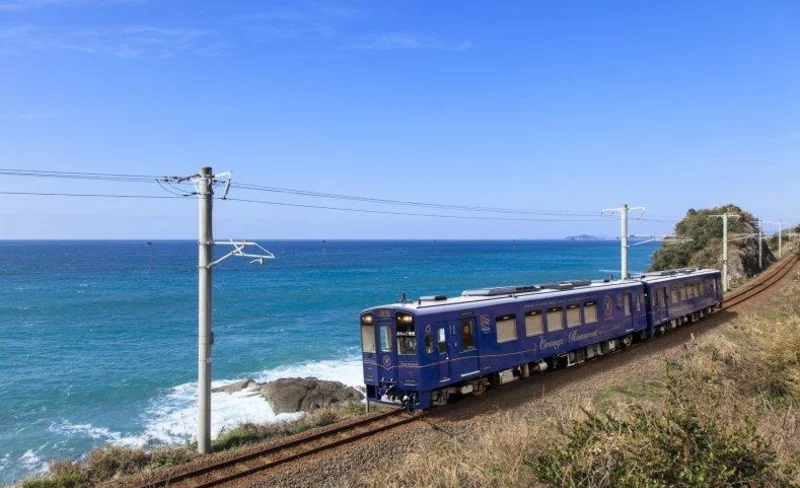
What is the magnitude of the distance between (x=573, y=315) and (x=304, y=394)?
13183 millimetres

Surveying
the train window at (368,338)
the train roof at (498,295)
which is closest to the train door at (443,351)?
the train roof at (498,295)

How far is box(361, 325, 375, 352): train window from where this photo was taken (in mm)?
15656

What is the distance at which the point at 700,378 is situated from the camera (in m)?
12.7

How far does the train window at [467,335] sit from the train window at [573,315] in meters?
4.98

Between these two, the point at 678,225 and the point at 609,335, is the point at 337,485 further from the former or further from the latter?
the point at 678,225

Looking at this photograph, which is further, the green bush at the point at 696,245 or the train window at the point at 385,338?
the green bush at the point at 696,245

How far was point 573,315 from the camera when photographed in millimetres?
19359

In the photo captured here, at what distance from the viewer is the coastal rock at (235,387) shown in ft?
97.2

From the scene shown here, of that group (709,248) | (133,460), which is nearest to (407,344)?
(133,460)

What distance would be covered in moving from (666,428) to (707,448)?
48cm

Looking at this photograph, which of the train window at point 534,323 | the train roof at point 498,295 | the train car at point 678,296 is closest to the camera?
the train roof at point 498,295

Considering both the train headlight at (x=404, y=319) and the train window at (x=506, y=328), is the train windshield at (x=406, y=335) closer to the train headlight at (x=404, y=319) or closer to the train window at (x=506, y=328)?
the train headlight at (x=404, y=319)

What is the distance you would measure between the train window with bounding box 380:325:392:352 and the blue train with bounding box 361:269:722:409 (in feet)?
0.08

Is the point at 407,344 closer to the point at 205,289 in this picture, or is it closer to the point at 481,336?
the point at 481,336
